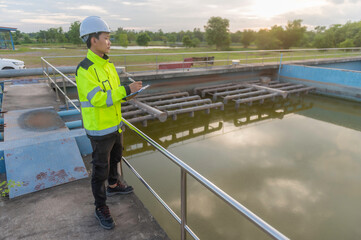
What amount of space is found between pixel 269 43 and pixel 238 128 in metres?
46.2

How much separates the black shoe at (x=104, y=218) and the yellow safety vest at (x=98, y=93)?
76 cm

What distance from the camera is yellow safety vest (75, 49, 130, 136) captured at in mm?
1833

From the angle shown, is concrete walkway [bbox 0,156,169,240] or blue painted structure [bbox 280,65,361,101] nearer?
concrete walkway [bbox 0,156,169,240]

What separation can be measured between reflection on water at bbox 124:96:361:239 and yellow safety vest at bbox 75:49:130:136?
2.57 m

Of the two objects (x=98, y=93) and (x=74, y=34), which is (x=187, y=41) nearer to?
(x=74, y=34)

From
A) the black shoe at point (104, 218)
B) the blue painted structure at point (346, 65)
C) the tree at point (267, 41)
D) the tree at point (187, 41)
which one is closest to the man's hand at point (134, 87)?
the black shoe at point (104, 218)

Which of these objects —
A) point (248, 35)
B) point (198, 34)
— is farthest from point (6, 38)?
point (198, 34)

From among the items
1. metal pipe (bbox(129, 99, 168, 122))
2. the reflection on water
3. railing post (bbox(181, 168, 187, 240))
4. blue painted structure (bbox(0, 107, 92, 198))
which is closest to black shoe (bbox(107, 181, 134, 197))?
blue painted structure (bbox(0, 107, 92, 198))

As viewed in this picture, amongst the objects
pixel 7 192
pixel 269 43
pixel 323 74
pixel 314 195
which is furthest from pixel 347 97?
pixel 269 43

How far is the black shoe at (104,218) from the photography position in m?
2.09

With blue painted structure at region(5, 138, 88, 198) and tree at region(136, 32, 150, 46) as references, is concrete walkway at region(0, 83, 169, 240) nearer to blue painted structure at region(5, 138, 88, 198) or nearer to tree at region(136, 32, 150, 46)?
blue painted structure at region(5, 138, 88, 198)

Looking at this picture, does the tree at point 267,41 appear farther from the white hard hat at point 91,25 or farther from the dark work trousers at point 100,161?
the dark work trousers at point 100,161

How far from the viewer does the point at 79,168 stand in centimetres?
288

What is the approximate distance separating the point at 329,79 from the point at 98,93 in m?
14.5
